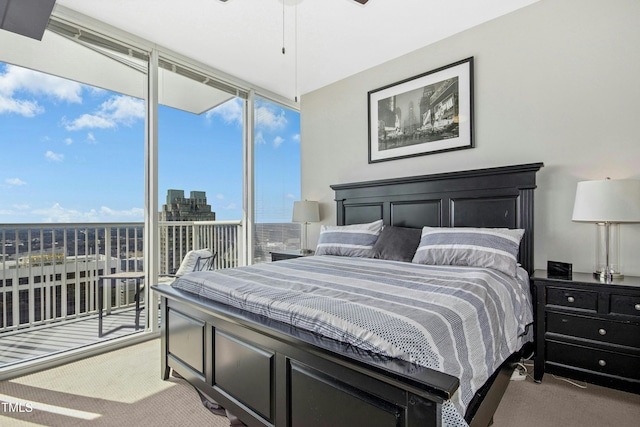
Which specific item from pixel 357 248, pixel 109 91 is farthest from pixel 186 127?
pixel 357 248

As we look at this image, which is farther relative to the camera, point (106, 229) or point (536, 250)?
point (106, 229)

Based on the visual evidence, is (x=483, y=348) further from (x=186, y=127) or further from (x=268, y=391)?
(x=186, y=127)

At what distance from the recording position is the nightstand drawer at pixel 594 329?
1884mm

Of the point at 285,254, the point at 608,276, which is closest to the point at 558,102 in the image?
the point at 608,276

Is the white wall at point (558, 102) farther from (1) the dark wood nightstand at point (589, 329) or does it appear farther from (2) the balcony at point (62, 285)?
→ (2) the balcony at point (62, 285)

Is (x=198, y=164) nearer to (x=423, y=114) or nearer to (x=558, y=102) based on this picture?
(x=423, y=114)

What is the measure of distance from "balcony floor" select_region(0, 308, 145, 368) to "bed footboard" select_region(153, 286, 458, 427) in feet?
4.44

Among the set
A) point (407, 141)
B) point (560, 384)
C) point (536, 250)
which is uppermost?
Result: point (407, 141)

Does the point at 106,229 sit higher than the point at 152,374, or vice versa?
the point at 106,229

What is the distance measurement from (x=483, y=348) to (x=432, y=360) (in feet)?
1.49

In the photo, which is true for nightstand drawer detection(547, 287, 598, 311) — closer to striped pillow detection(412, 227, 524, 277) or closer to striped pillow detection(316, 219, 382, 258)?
striped pillow detection(412, 227, 524, 277)

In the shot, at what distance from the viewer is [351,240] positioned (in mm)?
3125

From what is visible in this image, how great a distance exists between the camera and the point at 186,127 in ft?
13.5

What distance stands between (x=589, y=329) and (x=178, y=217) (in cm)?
375
